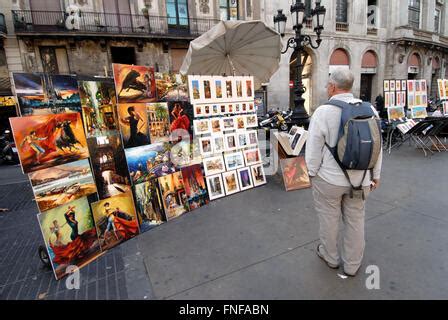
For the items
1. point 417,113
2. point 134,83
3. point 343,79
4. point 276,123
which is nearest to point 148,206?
point 134,83

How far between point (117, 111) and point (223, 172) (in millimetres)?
2070

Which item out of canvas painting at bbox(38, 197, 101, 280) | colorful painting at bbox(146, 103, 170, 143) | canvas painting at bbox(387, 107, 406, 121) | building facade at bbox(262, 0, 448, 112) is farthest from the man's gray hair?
building facade at bbox(262, 0, 448, 112)

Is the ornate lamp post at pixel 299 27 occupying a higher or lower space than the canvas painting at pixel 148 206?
higher

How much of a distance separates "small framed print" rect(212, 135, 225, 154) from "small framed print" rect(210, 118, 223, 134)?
9 centimetres

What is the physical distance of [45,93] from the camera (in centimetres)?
264

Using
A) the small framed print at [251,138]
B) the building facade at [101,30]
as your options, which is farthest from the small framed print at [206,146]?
the building facade at [101,30]

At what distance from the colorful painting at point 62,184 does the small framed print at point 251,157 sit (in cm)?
273

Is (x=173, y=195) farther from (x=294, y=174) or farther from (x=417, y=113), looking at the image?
(x=417, y=113)

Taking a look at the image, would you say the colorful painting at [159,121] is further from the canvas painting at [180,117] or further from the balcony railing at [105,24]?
the balcony railing at [105,24]

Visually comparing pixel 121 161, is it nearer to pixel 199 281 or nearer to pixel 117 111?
pixel 117 111

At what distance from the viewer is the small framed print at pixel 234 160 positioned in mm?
4685

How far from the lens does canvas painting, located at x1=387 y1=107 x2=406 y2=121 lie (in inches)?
306

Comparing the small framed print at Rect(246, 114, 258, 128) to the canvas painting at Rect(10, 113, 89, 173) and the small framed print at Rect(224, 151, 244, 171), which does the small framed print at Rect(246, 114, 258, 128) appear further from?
the canvas painting at Rect(10, 113, 89, 173)
